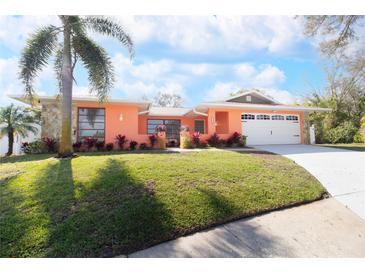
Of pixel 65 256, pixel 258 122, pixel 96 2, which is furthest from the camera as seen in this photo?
pixel 258 122

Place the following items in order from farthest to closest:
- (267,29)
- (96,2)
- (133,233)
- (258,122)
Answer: (258,122)
(267,29)
(96,2)
(133,233)

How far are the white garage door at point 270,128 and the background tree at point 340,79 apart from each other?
193 inches

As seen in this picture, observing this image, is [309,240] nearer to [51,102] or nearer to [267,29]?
[267,29]

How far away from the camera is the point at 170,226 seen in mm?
3879

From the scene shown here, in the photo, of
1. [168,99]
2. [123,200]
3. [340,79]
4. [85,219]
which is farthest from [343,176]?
[168,99]

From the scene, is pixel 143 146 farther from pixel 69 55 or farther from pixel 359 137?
pixel 359 137

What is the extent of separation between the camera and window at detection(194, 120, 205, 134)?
19984mm

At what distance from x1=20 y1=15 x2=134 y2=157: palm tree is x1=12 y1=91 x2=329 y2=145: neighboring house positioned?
3.66 m

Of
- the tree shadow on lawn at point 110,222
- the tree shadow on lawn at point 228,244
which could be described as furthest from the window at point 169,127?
the tree shadow on lawn at point 228,244

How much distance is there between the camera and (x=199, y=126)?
2017 centimetres

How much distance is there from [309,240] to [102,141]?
11968 millimetres

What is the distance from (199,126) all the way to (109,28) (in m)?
12.2

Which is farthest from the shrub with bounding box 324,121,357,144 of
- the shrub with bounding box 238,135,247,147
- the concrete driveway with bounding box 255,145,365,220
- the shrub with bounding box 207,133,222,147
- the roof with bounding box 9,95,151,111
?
the roof with bounding box 9,95,151,111

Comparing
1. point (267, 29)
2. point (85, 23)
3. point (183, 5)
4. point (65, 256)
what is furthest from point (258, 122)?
point (65, 256)
